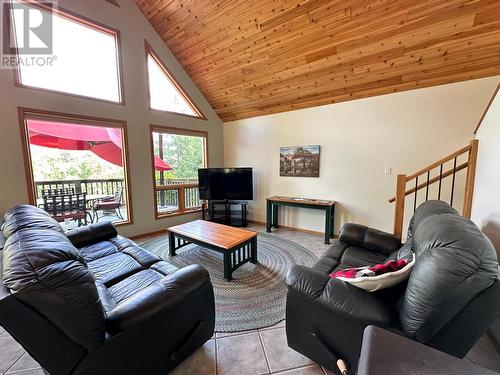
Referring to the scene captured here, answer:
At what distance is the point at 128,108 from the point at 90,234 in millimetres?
2284

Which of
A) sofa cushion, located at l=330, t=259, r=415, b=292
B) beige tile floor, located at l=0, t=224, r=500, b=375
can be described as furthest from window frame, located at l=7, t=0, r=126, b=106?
sofa cushion, located at l=330, t=259, r=415, b=292

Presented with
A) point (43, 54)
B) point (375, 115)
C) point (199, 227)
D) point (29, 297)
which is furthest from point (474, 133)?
point (43, 54)

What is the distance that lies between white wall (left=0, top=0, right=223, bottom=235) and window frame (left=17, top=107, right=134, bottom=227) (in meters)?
0.05

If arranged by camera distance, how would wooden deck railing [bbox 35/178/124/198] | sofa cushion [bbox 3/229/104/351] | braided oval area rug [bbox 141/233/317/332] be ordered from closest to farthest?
1. sofa cushion [bbox 3/229/104/351]
2. braided oval area rug [bbox 141/233/317/332]
3. wooden deck railing [bbox 35/178/124/198]

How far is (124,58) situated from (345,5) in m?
3.35

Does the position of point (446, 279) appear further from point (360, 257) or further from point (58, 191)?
point (58, 191)

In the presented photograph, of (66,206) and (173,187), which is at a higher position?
(173,187)

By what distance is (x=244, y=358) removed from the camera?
4.98 feet

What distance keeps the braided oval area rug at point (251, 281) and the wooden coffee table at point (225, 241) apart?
12 centimetres

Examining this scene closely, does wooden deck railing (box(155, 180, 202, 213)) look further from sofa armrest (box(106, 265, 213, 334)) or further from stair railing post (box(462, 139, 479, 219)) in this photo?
stair railing post (box(462, 139, 479, 219))

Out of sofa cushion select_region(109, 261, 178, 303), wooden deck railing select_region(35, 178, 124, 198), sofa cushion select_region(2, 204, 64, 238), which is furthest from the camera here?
wooden deck railing select_region(35, 178, 124, 198)

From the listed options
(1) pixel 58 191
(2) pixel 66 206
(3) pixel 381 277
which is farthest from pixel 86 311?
(1) pixel 58 191

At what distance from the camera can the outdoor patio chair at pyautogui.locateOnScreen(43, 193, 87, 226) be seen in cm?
334

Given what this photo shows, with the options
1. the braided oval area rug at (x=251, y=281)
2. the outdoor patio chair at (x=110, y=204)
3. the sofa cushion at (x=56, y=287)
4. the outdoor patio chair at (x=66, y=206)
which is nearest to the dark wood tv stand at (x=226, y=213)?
the braided oval area rug at (x=251, y=281)
